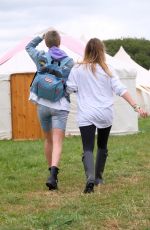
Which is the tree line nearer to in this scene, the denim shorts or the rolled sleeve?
the denim shorts

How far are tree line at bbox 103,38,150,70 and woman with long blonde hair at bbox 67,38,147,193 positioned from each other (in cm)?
5775

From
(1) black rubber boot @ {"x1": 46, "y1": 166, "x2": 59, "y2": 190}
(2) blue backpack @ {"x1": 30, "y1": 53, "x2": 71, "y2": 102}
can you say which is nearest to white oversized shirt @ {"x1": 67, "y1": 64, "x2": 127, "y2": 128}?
(2) blue backpack @ {"x1": 30, "y1": 53, "x2": 71, "y2": 102}

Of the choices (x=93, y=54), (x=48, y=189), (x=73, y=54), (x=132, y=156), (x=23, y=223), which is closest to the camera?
(x=23, y=223)

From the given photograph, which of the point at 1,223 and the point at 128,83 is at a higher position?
the point at 1,223

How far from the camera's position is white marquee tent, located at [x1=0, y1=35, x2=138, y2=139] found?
1480cm

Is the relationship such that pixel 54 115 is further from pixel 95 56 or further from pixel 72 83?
pixel 95 56

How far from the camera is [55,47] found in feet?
21.9

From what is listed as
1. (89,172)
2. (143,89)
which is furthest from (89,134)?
(143,89)

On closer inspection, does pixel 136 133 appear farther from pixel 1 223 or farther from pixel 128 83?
pixel 1 223

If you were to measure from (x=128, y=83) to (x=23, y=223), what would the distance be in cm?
1090

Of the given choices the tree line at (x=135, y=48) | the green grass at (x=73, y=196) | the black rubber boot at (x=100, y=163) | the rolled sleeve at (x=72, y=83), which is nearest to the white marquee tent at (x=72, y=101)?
the green grass at (x=73, y=196)

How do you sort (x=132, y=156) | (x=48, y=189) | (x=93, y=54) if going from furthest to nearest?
(x=132, y=156) < (x=48, y=189) < (x=93, y=54)

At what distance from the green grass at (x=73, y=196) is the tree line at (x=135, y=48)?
54972 millimetres

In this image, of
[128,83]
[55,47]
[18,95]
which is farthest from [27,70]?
[55,47]
